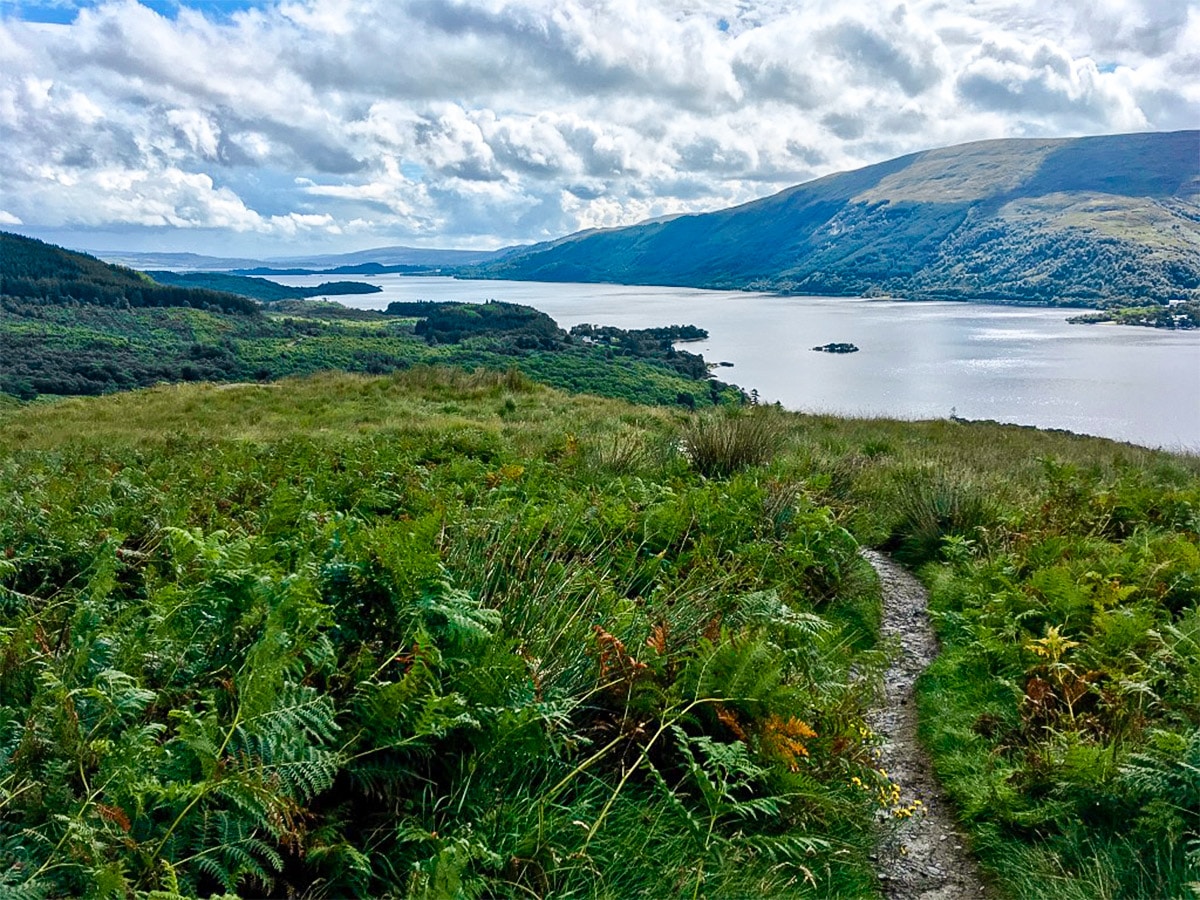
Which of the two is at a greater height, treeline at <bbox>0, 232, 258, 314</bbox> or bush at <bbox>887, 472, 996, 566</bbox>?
treeline at <bbox>0, 232, 258, 314</bbox>

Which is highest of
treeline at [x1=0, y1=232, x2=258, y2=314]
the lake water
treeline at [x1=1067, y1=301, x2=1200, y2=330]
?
treeline at [x1=0, y1=232, x2=258, y2=314]

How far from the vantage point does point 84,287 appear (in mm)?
106438

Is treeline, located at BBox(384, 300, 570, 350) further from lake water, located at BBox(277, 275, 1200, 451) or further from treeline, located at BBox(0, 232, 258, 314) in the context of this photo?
treeline, located at BBox(0, 232, 258, 314)

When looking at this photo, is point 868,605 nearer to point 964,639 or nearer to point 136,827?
point 964,639

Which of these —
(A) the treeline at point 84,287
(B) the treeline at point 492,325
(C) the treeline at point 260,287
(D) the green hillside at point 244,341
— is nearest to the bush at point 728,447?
(D) the green hillside at point 244,341

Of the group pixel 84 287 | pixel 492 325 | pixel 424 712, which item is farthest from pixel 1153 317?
pixel 84 287

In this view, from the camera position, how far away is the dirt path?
278cm

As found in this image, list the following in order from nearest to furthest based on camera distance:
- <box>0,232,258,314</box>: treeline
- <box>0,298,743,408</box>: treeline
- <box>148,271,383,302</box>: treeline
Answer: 1. <box>0,298,743,408</box>: treeline
2. <box>0,232,258,314</box>: treeline
3. <box>148,271,383,302</box>: treeline

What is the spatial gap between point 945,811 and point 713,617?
51.9 inches

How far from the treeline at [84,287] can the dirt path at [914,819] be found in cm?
10937

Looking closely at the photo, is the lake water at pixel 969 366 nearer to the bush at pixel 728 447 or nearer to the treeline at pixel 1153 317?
the treeline at pixel 1153 317

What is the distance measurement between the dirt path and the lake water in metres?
19.4

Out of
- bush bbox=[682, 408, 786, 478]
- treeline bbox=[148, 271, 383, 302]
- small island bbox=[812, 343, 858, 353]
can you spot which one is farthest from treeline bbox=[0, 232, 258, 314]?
bush bbox=[682, 408, 786, 478]

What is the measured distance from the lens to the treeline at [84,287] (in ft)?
338
